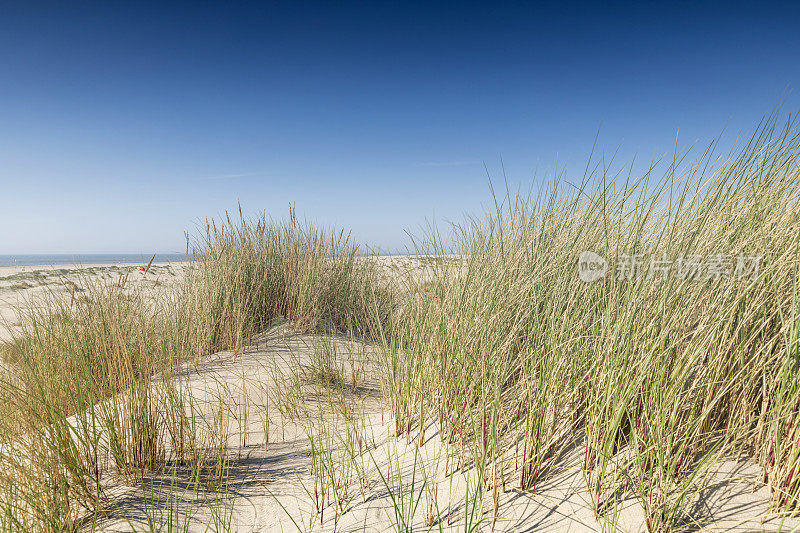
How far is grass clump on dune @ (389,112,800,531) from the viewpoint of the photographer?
138 centimetres

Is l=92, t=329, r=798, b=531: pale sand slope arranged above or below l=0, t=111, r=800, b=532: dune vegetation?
below

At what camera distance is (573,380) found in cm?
179

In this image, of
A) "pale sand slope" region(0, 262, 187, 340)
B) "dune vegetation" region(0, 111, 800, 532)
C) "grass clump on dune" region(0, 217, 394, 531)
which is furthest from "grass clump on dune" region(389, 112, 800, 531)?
"pale sand slope" region(0, 262, 187, 340)

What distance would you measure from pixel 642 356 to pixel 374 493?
52.2 inches

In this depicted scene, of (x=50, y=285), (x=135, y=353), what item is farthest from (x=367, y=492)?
(x=50, y=285)

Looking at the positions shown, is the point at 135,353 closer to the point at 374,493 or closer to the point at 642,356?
the point at 374,493

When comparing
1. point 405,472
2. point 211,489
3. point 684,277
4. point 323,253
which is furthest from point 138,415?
point 323,253

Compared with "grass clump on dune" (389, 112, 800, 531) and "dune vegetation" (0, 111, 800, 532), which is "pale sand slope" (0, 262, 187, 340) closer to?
"dune vegetation" (0, 111, 800, 532)

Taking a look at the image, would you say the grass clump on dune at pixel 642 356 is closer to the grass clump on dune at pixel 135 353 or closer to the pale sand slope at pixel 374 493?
the pale sand slope at pixel 374 493

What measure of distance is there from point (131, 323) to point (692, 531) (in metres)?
3.62

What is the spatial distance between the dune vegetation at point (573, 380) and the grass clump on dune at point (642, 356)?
0.03 ft

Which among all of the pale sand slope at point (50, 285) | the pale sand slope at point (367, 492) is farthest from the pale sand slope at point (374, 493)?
the pale sand slope at point (50, 285)

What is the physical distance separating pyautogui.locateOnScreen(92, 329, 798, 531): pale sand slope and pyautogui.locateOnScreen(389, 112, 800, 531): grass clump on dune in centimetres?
7

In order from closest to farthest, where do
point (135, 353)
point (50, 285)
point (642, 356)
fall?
point (642, 356) → point (135, 353) → point (50, 285)
